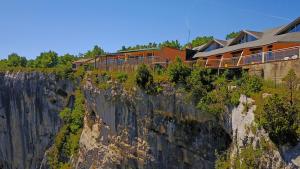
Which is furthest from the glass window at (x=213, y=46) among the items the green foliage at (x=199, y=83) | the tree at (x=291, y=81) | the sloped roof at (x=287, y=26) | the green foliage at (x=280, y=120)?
the green foliage at (x=280, y=120)

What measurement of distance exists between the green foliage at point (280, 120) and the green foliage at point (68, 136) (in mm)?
31072

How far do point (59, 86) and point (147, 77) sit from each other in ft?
87.1

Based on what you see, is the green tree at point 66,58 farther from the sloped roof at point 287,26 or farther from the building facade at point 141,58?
the sloped roof at point 287,26

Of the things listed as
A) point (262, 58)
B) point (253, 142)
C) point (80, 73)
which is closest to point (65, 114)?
point (80, 73)

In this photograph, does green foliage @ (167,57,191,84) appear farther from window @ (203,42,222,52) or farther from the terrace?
window @ (203,42,222,52)

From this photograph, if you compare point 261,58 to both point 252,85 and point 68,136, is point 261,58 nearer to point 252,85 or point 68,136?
point 252,85

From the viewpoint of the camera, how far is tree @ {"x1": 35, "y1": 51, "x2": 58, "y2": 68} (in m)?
83.5

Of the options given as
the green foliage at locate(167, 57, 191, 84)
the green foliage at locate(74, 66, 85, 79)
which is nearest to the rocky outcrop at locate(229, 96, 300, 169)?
the green foliage at locate(167, 57, 191, 84)

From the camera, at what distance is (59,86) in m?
57.9

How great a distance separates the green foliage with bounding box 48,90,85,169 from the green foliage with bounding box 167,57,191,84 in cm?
2042

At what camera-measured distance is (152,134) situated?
35.2 metres

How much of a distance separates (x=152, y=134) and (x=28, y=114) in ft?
106

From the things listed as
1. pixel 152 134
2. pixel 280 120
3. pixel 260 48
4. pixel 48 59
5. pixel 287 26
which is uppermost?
pixel 287 26

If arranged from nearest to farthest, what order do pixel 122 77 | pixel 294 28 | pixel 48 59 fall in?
pixel 294 28 → pixel 122 77 → pixel 48 59
